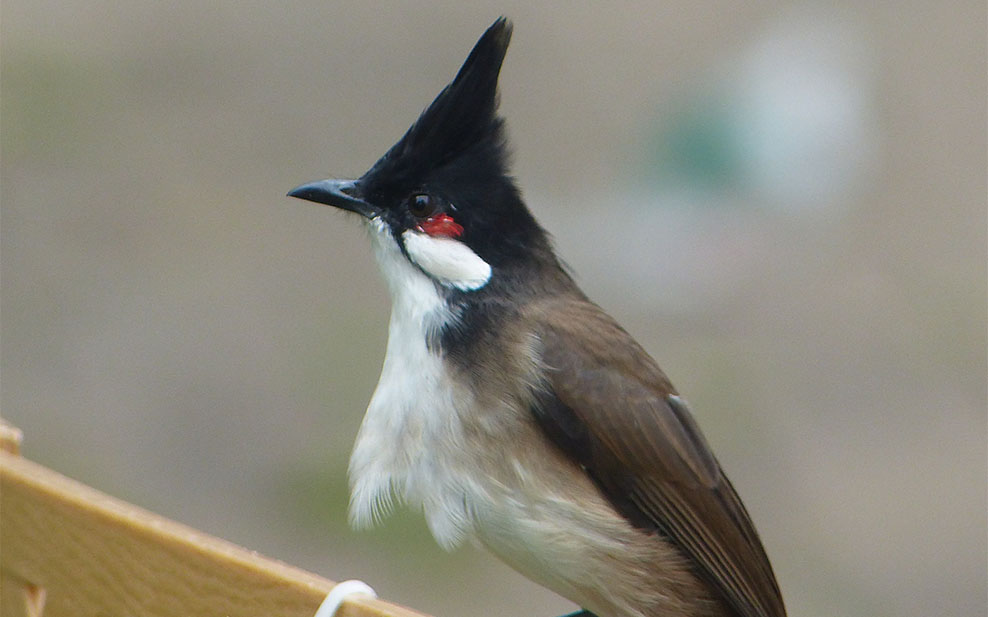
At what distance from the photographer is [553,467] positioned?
193cm

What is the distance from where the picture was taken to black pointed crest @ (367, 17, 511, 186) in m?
2.02

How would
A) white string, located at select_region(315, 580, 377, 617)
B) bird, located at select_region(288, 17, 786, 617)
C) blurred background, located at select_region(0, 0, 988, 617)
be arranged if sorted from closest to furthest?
white string, located at select_region(315, 580, 377, 617)
bird, located at select_region(288, 17, 786, 617)
blurred background, located at select_region(0, 0, 988, 617)

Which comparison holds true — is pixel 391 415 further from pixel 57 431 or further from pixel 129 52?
pixel 129 52

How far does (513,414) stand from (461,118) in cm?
45

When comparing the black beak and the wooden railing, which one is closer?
the wooden railing

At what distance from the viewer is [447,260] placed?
2.05 m

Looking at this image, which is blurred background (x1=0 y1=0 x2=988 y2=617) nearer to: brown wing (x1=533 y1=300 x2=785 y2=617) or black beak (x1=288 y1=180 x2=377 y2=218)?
black beak (x1=288 y1=180 x2=377 y2=218)

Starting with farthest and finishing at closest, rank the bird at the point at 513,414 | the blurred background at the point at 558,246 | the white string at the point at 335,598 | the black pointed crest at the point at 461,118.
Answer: the blurred background at the point at 558,246
the black pointed crest at the point at 461,118
the bird at the point at 513,414
the white string at the point at 335,598

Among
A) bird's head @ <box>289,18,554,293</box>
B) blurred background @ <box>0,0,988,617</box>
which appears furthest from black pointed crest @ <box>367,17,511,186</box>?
blurred background @ <box>0,0,988,617</box>

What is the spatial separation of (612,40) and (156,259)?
217 cm

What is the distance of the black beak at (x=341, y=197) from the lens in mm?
2104

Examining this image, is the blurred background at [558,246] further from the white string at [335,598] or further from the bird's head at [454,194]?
the white string at [335,598]

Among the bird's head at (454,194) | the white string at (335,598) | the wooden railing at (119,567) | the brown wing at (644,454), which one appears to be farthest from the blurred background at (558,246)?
the white string at (335,598)

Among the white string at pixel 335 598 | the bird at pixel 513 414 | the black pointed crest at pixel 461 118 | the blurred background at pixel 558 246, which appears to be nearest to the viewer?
the white string at pixel 335 598
